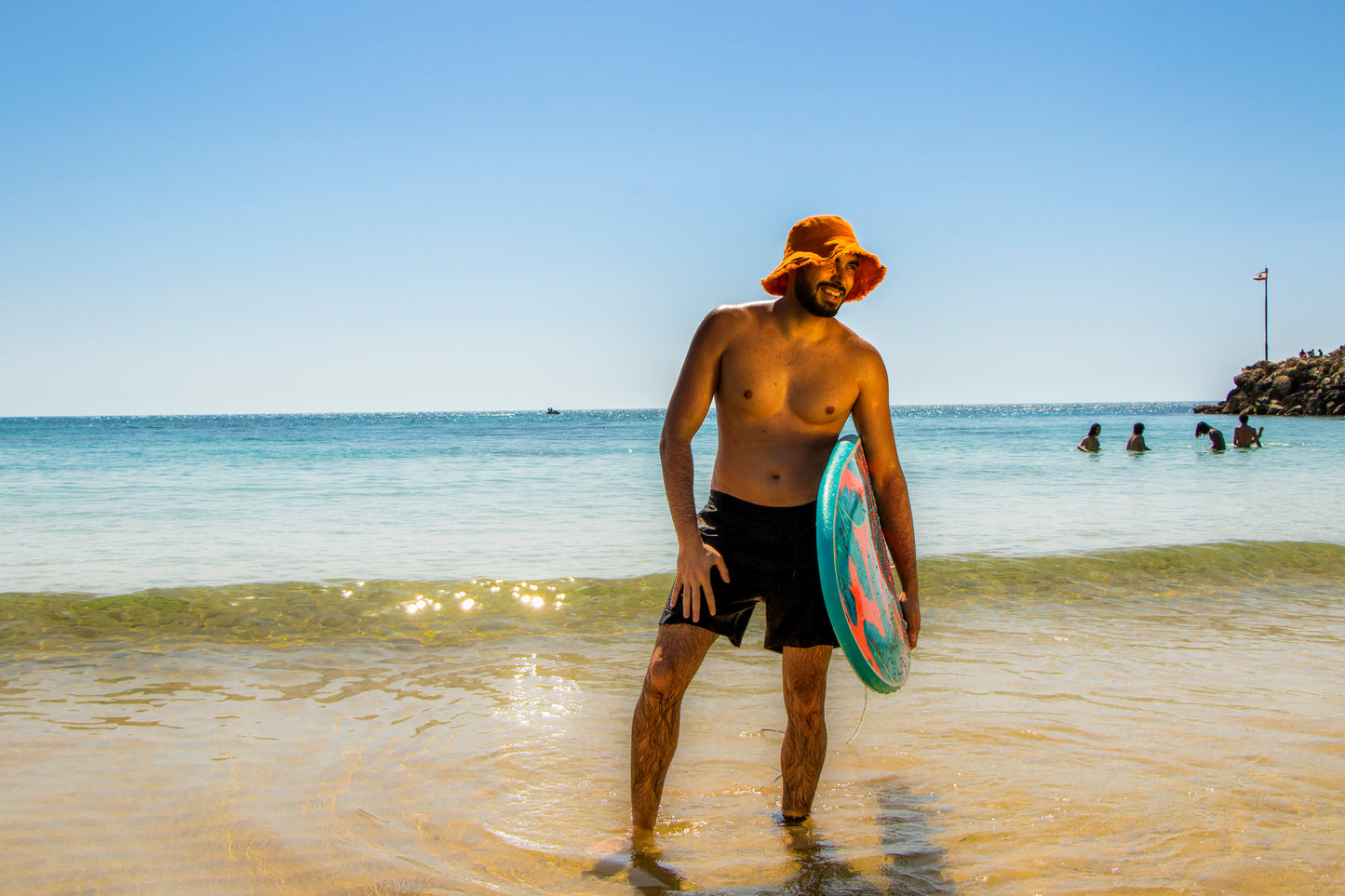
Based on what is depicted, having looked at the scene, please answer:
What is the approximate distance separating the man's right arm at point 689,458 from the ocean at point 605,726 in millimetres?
834

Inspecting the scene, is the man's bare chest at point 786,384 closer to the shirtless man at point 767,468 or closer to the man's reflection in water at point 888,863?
the shirtless man at point 767,468

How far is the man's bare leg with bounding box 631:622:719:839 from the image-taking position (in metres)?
2.66

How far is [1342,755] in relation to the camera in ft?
11.2

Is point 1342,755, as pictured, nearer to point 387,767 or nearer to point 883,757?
point 883,757

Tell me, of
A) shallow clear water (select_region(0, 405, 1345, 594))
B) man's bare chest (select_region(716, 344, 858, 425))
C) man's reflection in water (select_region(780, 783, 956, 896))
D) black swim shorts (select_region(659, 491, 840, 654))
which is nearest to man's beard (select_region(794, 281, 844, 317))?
man's bare chest (select_region(716, 344, 858, 425))

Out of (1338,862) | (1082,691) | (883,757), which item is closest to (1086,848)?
(1338,862)

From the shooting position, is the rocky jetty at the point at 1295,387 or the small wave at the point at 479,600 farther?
the rocky jetty at the point at 1295,387

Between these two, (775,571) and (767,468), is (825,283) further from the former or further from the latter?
(775,571)

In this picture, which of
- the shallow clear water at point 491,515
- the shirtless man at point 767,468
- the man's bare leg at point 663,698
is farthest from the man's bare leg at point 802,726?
the shallow clear water at point 491,515

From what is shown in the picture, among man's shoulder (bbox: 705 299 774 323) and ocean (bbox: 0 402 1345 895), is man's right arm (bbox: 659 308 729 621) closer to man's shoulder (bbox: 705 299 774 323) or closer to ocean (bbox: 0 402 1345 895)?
man's shoulder (bbox: 705 299 774 323)

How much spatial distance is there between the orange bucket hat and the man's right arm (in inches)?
9.7

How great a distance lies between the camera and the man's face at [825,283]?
2676 mm

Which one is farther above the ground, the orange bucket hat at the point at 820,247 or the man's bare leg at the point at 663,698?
the orange bucket hat at the point at 820,247

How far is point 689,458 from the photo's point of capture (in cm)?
259
